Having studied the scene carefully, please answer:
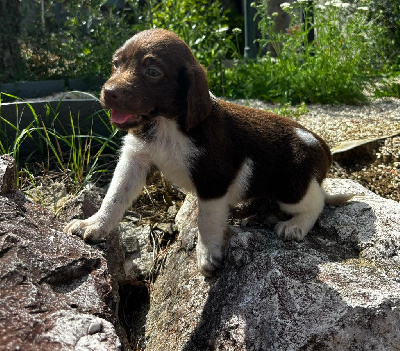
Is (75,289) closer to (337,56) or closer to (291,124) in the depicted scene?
(291,124)

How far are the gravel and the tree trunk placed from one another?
316 centimetres

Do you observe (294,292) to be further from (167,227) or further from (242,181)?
(167,227)

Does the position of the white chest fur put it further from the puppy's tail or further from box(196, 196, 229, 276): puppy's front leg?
the puppy's tail

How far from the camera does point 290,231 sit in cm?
319

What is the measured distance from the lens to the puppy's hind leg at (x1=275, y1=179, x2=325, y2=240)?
10.6 ft

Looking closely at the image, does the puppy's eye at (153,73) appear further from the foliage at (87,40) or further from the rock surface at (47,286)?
the foliage at (87,40)

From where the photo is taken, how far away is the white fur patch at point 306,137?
11.0ft

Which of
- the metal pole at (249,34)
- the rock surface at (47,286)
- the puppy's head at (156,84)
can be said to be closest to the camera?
the rock surface at (47,286)

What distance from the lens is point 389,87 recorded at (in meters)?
7.89

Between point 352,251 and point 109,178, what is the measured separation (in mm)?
2603

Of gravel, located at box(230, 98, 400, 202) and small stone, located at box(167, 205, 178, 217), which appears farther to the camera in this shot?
gravel, located at box(230, 98, 400, 202)

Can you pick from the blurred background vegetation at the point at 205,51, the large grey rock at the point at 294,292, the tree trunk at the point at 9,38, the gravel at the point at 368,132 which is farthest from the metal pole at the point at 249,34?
the large grey rock at the point at 294,292

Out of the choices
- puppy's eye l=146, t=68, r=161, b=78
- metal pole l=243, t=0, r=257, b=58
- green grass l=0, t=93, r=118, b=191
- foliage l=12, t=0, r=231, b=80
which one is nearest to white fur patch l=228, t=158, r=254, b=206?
puppy's eye l=146, t=68, r=161, b=78

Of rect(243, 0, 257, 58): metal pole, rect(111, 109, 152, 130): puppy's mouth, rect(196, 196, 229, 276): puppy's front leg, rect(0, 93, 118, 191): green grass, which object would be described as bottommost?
rect(243, 0, 257, 58): metal pole
